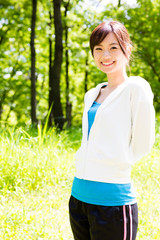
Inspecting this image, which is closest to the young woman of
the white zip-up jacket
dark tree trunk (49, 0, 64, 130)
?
the white zip-up jacket

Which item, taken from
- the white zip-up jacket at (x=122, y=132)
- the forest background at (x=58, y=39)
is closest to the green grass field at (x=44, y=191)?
the white zip-up jacket at (x=122, y=132)

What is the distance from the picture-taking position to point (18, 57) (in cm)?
1639

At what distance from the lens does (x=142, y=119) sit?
139 centimetres

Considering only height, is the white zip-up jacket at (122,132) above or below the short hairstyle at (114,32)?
below

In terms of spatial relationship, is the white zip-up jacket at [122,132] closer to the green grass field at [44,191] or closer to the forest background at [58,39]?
the green grass field at [44,191]

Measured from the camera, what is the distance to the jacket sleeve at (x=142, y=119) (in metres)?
1.38

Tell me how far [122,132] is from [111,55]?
471 mm

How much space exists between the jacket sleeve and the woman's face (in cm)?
25

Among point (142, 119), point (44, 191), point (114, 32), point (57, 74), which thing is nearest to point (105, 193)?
point (142, 119)

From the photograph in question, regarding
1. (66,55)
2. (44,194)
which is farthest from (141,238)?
(66,55)

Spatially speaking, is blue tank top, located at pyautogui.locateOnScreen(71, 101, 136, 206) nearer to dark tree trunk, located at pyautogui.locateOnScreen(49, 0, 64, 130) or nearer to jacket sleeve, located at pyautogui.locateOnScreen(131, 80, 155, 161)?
jacket sleeve, located at pyautogui.locateOnScreen(131, 80, 155, 161)

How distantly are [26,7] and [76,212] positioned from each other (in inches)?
464

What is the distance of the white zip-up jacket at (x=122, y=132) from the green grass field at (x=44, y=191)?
175 cm

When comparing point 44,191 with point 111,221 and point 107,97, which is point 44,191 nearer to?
point 111,221
